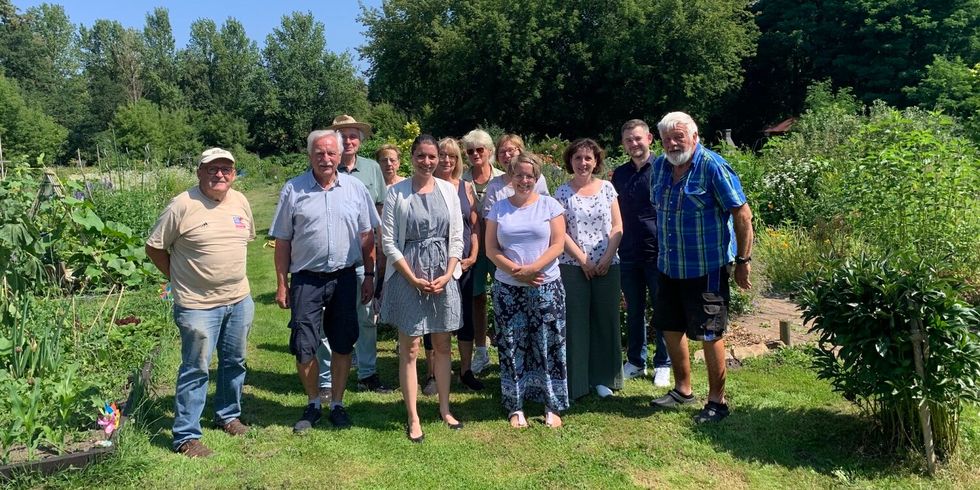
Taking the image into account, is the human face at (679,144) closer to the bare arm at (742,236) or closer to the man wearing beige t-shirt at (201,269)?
the bare arm at (742,236)

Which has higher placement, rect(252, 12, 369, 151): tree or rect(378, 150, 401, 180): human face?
rect(252, 12, 369, 151): tree

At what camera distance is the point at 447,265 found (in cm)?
380

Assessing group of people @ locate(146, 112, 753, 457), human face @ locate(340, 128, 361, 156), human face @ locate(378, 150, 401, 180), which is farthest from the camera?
human face @ locate(378, 150, 401, 180)

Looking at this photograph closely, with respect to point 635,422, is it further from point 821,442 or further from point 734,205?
point 734,205

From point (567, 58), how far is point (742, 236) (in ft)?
78.5

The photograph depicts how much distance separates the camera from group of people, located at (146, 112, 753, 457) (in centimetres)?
354

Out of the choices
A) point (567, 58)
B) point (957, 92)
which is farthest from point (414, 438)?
point (567, 58)

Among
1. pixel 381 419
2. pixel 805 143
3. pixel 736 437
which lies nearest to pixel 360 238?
pixel 381 419

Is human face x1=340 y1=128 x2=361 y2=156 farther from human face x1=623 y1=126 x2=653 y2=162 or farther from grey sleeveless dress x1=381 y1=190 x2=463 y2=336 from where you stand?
human face x1=623 y1=126 x2=653 y2=162

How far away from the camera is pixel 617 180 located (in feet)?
15.3

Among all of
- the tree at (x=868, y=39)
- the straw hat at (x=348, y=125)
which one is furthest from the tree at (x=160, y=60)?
the straw hat at (x=348, y=125)

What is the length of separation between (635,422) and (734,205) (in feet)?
4.55

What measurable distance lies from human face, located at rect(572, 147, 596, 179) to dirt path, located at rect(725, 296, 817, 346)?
203cm

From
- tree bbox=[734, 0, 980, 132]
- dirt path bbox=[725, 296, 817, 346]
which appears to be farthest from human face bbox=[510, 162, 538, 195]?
tree bbox=[734, 0, 980, 132]
